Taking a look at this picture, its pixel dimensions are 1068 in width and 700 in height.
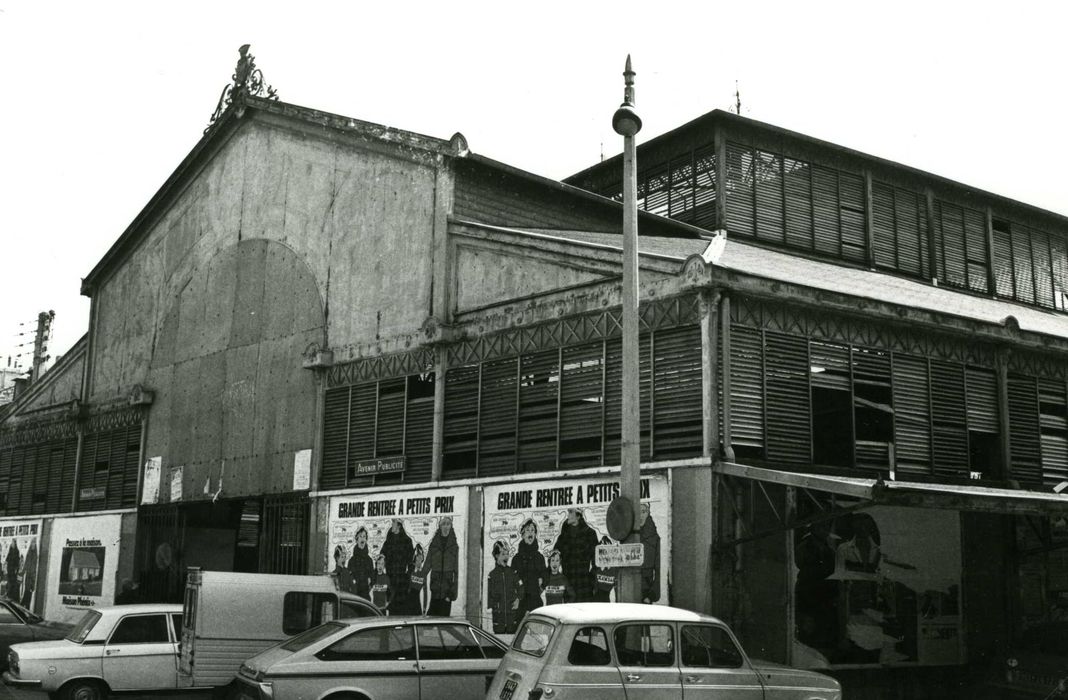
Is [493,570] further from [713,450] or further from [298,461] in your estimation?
[298,461]

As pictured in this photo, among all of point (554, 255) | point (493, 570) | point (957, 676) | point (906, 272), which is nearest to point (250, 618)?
point (493, 570)

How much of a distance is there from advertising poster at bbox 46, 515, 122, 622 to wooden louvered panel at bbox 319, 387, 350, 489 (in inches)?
346

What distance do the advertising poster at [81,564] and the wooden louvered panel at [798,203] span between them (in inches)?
715

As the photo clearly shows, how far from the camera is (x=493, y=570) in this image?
1695 cm

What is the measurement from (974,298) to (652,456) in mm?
11418

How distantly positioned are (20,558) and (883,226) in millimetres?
25365

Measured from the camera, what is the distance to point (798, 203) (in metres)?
21.4

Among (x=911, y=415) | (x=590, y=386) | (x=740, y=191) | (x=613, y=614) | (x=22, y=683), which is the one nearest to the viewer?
(x=613, y=614)

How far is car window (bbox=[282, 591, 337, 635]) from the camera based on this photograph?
49.1 feet

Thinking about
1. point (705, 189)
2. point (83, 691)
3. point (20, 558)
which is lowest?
point (83, 691)

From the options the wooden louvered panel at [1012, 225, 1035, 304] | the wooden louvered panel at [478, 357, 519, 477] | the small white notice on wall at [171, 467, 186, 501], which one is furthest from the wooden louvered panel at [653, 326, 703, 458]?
the small white notice on wall at [171, 467, 186, 501]

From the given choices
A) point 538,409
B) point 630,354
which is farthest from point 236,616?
point 630,354

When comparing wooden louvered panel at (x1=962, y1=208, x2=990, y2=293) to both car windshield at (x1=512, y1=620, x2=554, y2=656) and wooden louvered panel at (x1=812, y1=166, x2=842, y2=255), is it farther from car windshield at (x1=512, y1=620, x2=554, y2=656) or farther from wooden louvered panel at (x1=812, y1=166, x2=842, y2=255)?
car windshield at (x1=512, y1=620, x2=554, y2=656)

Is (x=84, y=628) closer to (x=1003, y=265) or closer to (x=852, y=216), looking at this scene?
(x=852, y=216)
